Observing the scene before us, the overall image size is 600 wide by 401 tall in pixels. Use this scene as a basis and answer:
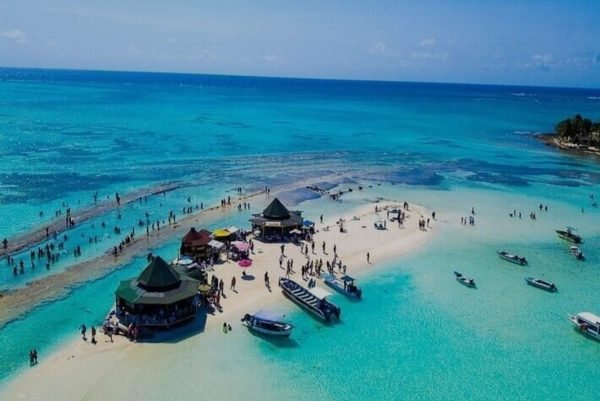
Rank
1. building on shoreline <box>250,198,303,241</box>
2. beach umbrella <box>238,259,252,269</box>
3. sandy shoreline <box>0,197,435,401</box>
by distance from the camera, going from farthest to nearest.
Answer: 1. building on shoreline <box>250,198,303,241</box>
2. beach umbrella <box>238,259,252,269</box>
3. sandy shoreline <box>0,197,435,401</box>

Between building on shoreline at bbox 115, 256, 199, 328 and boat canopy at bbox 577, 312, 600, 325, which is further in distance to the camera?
boat canopy at bbox 577, 312, 600, 325

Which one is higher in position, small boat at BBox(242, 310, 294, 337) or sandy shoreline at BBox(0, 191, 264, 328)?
small boat at BBox(242, 310, 294, 337)

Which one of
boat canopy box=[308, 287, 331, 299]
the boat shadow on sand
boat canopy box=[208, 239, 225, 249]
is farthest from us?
boat canopy box=[208, 239, 225, 249]

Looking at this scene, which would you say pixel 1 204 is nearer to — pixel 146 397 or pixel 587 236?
pixel 146 397

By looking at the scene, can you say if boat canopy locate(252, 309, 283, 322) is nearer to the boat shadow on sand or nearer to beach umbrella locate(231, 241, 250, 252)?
the boat shadow on sand

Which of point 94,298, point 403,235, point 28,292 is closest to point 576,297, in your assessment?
point 403,235

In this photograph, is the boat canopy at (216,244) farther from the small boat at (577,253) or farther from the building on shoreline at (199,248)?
→ the small boat at (577,253)

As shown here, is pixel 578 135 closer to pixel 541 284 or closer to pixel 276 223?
pixel 541 284

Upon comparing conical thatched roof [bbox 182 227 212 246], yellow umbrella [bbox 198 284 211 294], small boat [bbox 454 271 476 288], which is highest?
conical thatched roof [bbox 182 227 212 246]

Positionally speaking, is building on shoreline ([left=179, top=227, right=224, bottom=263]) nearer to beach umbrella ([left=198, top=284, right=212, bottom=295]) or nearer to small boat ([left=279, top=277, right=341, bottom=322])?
beach umbrella ([left=198, top=284, right=212, bottom=295])

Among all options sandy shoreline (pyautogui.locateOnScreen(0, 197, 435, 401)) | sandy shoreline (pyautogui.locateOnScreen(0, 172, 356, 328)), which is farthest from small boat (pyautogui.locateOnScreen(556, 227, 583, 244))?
sandy shoreline (pyautogui.locateOnScreen(0, 172, 356, 328))
